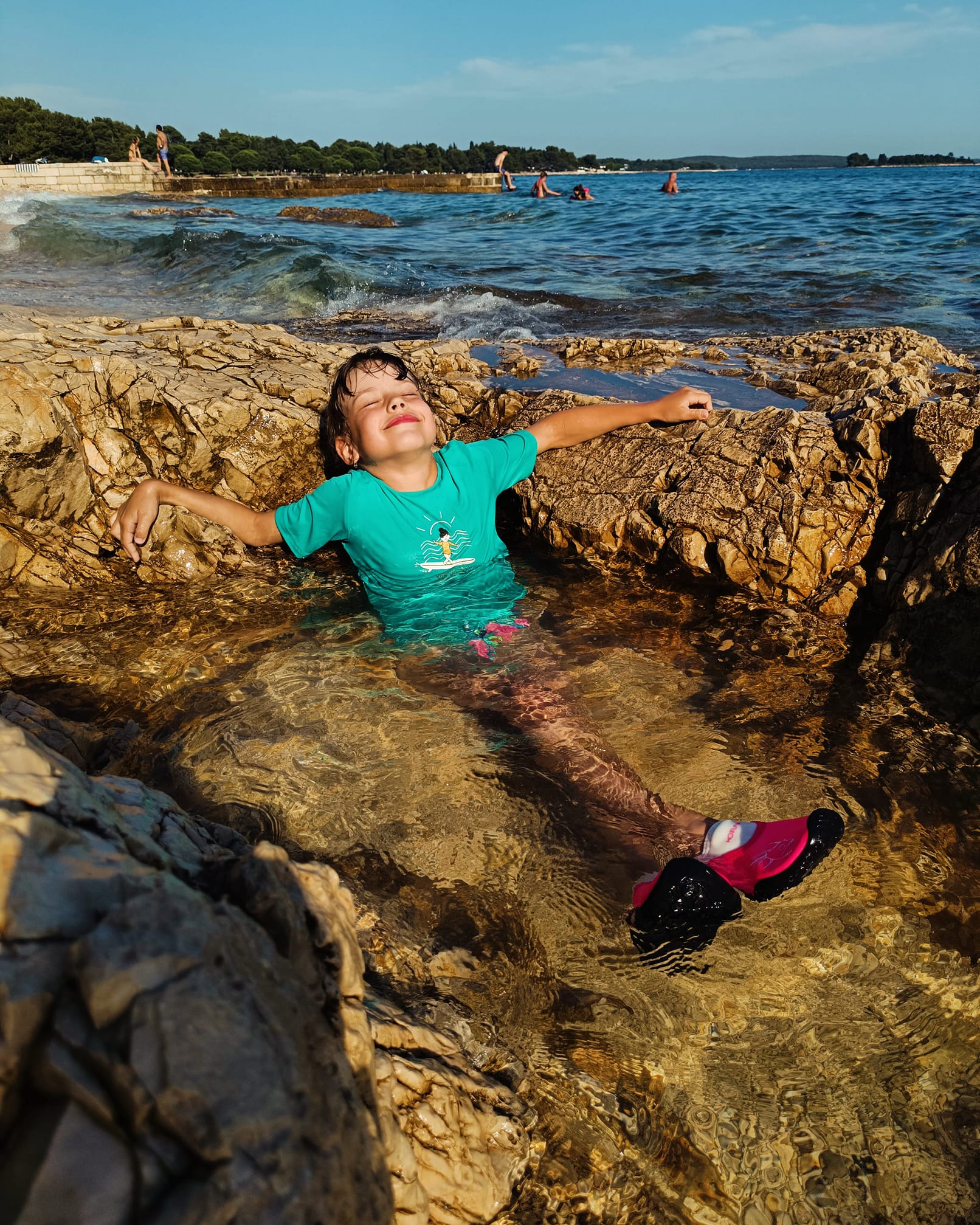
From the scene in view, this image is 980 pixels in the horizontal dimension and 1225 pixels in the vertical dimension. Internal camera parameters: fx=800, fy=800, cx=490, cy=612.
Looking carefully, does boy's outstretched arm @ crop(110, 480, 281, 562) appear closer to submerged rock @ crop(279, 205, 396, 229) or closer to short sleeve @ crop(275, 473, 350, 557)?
short sleeve @ crop(275, 473, 350, 557)

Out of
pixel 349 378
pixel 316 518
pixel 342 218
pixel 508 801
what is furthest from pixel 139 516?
pixel 342 218

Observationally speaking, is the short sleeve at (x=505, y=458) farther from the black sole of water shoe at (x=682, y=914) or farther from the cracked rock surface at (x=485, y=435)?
the black sole of water shoe at (x=682, y=914)

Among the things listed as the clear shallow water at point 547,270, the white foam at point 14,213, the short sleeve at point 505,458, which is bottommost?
the short sleeve at point 505,458

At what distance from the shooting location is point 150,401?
3840 millimetres

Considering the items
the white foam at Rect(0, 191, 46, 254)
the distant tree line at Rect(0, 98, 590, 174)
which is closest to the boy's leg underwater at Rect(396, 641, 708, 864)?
the white foam at Rect(0, 191, 46, 254)

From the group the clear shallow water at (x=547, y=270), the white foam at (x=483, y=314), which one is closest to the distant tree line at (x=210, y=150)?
the clear shallow water at (x=547, y=270)

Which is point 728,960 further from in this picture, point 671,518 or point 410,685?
point 671,518

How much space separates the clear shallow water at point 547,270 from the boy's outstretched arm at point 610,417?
3244mm

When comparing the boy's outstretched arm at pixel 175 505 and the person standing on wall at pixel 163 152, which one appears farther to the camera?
the person standing on wall at pixel 163 152

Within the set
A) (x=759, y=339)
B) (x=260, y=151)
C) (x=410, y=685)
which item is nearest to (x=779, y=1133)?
(x=410, y=685)

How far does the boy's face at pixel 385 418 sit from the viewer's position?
334cm

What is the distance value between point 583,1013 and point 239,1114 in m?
1.05

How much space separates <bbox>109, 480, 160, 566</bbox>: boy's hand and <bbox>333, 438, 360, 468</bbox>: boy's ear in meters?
0.79

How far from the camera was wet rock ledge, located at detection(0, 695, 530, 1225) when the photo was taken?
2.85 ft
